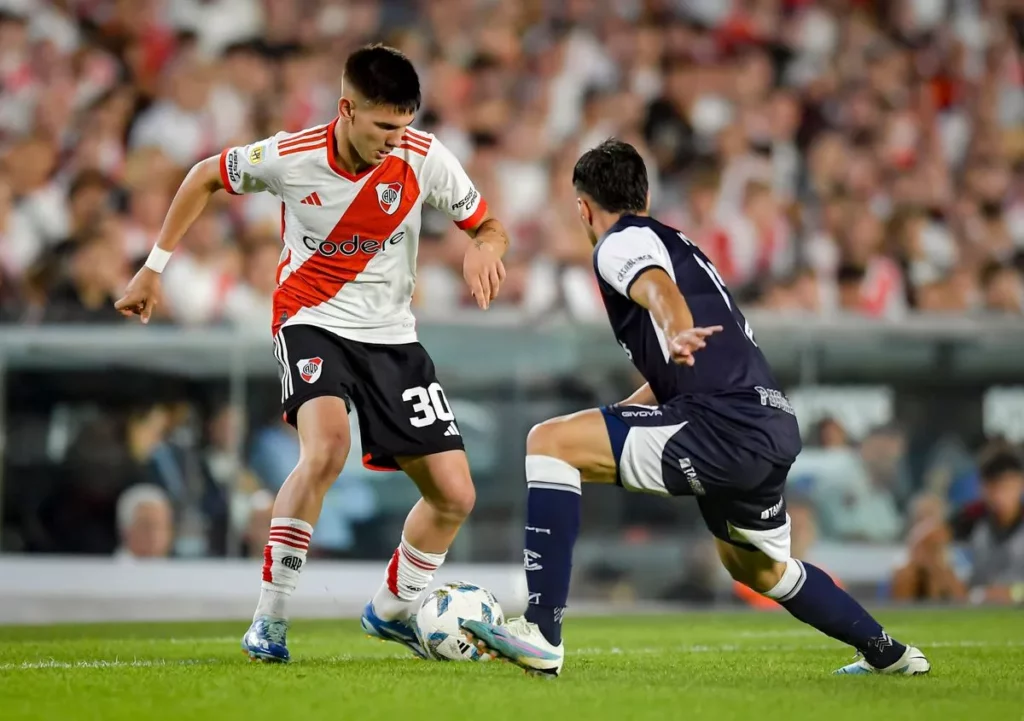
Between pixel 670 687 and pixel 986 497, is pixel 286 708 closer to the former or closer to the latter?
pixel 670 687

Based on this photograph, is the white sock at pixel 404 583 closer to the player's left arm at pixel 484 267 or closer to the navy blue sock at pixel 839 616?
the player's left arm at pixel 484 267

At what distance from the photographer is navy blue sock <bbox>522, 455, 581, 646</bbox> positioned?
5027mm

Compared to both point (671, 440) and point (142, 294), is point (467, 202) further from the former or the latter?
point (671, 440)

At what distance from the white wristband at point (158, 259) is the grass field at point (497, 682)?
1.51m

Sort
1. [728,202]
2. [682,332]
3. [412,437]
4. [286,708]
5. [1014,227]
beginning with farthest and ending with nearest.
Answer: [1014,227] → [728,202] → [412,437] → [682,332] → [286,708]

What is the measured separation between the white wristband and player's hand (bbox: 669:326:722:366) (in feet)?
7.32

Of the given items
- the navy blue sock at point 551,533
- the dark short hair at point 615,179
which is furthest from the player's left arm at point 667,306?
the navy blue sock at point 551,533

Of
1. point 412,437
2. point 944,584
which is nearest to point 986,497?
point 944,584

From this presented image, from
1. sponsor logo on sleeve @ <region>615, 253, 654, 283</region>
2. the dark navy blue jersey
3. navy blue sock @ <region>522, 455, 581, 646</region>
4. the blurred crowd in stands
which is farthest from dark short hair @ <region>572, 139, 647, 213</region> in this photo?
the blurred crowd in stands

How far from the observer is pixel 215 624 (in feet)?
28.8

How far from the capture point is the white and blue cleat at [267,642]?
5680 mm

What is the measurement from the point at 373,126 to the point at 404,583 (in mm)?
1817

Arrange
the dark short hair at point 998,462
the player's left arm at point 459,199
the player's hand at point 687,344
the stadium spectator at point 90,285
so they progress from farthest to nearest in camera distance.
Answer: the dark short hair at point 998,462
the stadium spectator at point 90,285
the player's left arm at point 459,199
the player's hand at point 687,344

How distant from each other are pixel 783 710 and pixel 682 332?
1.20 m
